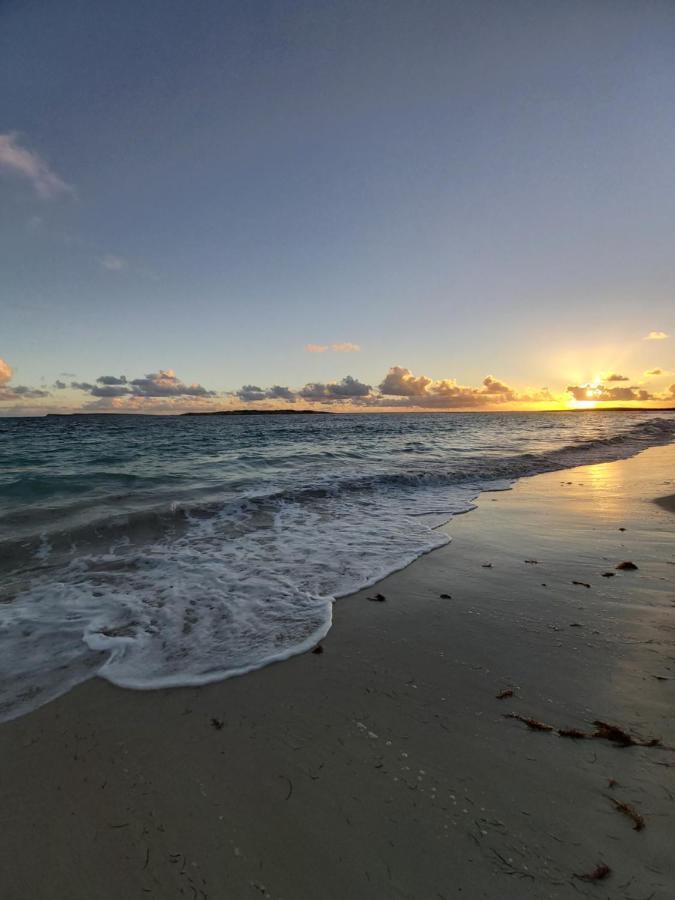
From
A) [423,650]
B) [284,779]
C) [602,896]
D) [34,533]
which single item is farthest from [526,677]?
[34,533]

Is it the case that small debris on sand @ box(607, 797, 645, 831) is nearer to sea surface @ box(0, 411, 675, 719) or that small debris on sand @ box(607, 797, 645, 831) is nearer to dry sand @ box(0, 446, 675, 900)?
dry sand @ box(0, 446, 675, 900)

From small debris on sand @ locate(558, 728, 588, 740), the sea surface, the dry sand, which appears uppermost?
small debris on sand @ locate(558, 728, 588, 740)

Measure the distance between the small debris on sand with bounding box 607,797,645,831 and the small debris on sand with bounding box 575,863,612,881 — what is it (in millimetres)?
281

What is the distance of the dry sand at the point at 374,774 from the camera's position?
71.1 inches

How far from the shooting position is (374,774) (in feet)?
7.53

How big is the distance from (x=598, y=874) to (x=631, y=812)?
410 millimetres

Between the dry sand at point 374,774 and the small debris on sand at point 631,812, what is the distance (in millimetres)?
35

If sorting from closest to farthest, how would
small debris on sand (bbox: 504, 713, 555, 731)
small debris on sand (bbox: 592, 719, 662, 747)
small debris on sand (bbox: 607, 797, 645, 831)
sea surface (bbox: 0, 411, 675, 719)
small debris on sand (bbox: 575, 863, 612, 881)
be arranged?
small debris on sand (bbox: 575, 863, 612, 881)
small debris on sand (bbox: 607, 797, 645, 831)
small debris on sand (bbox: 592, 719, 662, 747)
small debris on sand (bbox: 504, 713, 555, 731)
sea surface (bbox: 0, 411, 675, 719)

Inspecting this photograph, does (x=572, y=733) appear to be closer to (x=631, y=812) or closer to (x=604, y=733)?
(x=604, y=733)

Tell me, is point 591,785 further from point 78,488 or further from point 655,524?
point 78,488

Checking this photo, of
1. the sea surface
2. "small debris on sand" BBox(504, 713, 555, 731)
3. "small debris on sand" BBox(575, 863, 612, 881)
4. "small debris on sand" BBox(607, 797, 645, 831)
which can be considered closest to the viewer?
"small debris on sand" BBox(575, 863, 612, 881)

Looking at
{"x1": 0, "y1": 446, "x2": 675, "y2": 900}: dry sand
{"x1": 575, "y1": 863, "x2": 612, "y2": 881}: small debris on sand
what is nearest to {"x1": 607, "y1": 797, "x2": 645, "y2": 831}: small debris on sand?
{"x1": 0, "y1": 446, "x2": 675, "y2": 900}: dry sand

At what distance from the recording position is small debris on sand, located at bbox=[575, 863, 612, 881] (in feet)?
5.67

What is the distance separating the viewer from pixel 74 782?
7.64 feet
